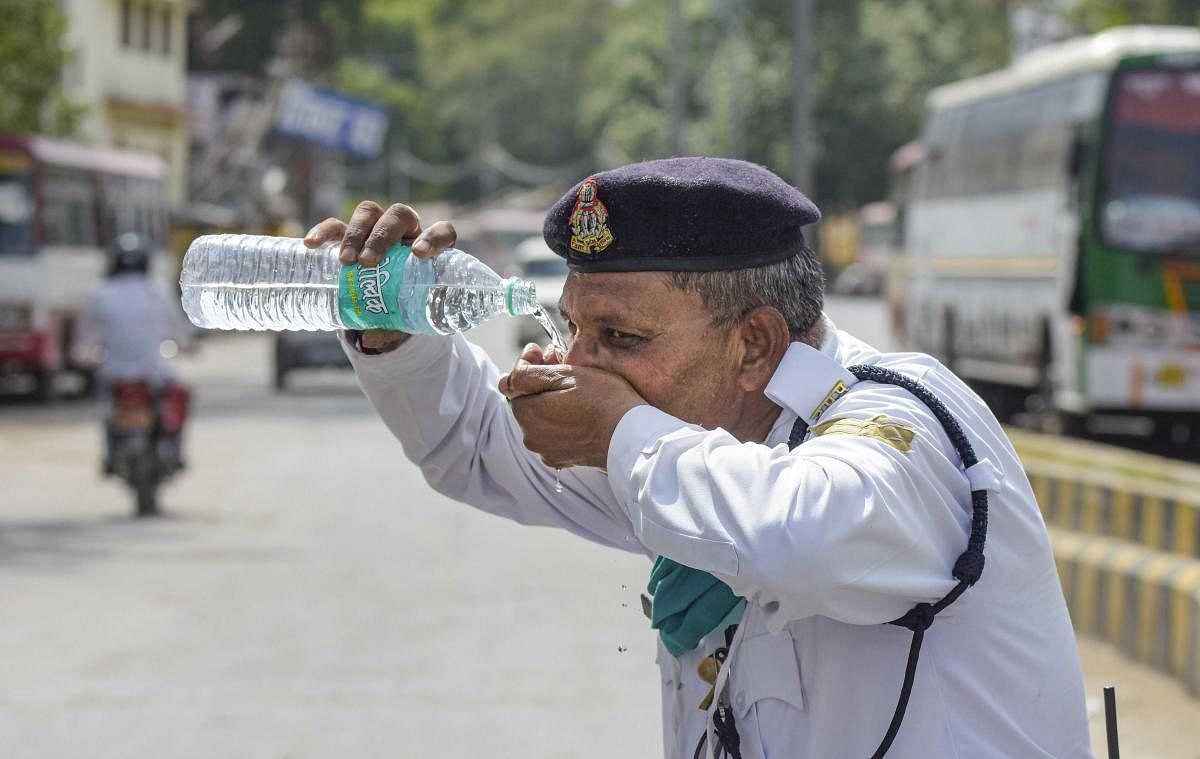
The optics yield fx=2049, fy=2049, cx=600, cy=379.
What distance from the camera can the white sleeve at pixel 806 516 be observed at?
2.12 m

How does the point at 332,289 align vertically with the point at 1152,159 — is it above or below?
above

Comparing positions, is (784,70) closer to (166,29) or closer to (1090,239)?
(166,29)

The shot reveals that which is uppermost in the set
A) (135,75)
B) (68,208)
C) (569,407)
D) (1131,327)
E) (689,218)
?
(689,218)

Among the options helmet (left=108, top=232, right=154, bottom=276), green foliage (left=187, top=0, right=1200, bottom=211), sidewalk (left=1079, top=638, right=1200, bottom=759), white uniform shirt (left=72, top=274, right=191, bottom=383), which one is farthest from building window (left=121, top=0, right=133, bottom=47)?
sidewalk (left=1079, top=638, right=1200, bottom=759)

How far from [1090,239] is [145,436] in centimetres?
845

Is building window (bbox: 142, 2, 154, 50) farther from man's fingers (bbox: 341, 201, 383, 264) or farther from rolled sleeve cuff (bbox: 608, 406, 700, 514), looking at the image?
rolled sleeve cuff (bbox: 608, 406, 700, 514)

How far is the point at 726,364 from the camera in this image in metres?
2.51

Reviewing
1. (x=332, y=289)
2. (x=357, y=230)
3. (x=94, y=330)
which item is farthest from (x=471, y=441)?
(x=94, y=330)

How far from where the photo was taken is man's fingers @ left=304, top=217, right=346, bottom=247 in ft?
9.55

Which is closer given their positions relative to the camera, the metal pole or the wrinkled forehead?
the wrinkled forehead

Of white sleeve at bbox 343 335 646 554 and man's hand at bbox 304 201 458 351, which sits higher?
man's hand at bbox 304 201 458 351

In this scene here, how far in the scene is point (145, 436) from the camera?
41.4ft

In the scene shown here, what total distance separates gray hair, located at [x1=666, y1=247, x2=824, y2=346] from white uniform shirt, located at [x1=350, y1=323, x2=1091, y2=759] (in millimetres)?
57

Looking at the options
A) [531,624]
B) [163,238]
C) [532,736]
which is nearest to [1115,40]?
[531,624]
